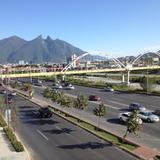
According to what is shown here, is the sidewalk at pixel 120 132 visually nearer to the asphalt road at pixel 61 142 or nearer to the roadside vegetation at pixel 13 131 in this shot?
the asphalt road at pixel 61 142

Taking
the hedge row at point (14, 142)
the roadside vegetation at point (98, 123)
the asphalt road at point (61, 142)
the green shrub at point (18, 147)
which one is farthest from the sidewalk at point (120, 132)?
the hedge row at point (14, 142)

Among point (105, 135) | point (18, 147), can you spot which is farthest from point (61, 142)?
point (105, 135)

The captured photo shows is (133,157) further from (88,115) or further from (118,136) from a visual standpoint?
(88,115)

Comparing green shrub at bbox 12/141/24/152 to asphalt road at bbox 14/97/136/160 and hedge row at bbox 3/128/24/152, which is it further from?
asphalt road at bbox 14/97/136/160

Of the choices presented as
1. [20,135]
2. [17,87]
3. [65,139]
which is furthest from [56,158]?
[17,87]

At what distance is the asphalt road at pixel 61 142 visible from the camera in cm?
3328

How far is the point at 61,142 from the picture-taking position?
3881 centimetres

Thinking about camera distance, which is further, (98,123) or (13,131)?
(98,123)

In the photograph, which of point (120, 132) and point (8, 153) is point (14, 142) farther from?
point (120, 132)

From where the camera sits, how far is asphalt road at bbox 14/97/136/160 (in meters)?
33.3

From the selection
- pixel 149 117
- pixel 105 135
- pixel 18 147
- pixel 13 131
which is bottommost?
pixel 13 131

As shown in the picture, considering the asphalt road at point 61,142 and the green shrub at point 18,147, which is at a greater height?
the green shrub at point 18,147

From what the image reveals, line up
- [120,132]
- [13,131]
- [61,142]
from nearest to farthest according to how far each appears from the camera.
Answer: [61,142] → [120,132] → [13,131]

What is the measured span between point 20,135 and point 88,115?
15.9 meters
